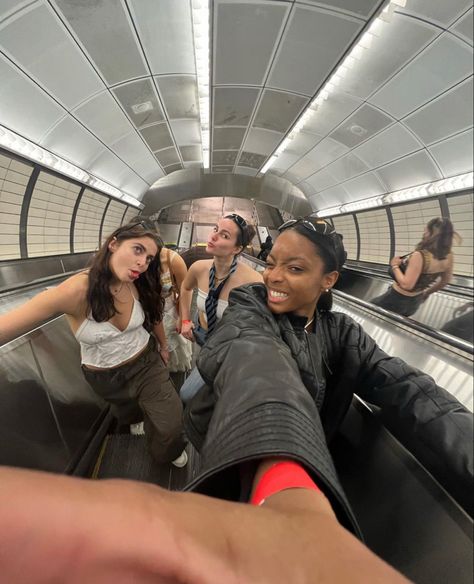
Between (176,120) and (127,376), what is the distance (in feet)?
Result: 6.03

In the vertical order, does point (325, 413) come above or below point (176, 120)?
below

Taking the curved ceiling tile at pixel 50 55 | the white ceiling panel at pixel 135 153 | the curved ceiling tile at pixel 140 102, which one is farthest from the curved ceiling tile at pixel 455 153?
the white ceiling panel at pixel 135 153

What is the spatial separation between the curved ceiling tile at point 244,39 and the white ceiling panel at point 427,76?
604 mm

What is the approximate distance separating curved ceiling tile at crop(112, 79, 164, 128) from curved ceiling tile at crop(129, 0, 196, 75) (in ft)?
0.48

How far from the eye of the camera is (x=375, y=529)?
580 mm

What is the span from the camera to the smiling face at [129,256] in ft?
3.01

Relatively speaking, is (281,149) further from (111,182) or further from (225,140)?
(111,182)

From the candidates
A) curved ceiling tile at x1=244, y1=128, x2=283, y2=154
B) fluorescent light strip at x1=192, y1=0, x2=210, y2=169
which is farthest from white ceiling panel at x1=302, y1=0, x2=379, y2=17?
curved ceiling tile at x1=244, y1=128, x2=283, y2=154

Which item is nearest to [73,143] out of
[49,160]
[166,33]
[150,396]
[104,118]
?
[49,160]

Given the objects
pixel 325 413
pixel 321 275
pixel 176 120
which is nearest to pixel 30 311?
pixel 321 275

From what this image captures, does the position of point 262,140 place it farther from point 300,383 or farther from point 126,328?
point 300,383

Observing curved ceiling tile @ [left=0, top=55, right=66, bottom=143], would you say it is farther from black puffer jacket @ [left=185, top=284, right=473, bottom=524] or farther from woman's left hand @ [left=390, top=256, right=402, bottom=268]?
woman's left hand @ [left=390, top=256, right=402, bottom=268]

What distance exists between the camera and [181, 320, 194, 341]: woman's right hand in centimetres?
140

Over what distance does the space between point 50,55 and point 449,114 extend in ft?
6.54
